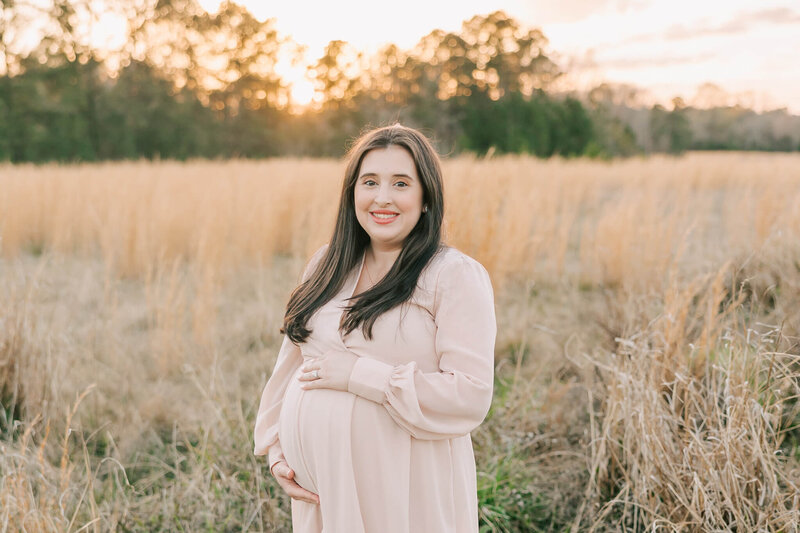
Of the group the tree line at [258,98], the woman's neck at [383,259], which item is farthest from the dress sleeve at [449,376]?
the tree line at [258,98]

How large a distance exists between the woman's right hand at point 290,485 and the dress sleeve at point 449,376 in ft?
1.09

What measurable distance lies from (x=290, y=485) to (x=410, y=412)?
0.44 meters

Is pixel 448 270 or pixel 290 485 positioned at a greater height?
pixel 448 270

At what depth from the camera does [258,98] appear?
27.4m

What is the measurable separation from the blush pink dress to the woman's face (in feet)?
0.42

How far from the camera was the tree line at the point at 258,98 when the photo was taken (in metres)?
20.5

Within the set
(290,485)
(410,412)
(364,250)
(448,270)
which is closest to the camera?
(410,412)

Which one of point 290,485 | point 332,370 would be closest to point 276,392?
point 290,485

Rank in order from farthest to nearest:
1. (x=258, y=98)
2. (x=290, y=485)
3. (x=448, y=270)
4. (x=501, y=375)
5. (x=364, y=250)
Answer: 1. (x=258, y=98)
2. (x=501, y=375)
3. (x=364, y=250)
4. (x=290, y=485)
5. (x=448, y=270)

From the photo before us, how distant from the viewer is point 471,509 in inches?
56.1

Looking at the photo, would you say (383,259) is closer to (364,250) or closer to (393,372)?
(364,250)

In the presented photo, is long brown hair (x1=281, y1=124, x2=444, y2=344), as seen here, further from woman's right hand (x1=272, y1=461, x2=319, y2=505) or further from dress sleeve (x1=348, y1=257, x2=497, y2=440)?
woman's right hand (x1=272, y1=461, x2=319, y2=505)

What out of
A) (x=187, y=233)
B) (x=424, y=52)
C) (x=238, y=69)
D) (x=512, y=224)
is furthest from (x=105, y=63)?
(x=512, y=224)

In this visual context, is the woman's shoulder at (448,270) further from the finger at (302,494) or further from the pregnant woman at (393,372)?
the finger at (302,494)
